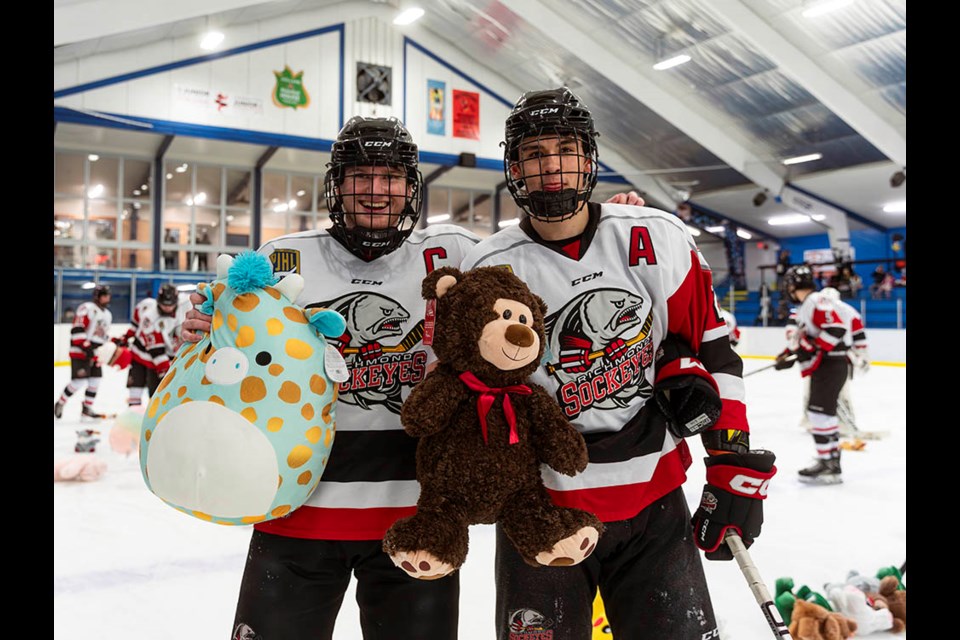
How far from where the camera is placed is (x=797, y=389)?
9.02 metres

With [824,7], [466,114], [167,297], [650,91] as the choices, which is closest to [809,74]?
[824,7]

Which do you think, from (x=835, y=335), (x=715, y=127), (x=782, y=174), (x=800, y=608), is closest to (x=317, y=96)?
(x=715, y=127)

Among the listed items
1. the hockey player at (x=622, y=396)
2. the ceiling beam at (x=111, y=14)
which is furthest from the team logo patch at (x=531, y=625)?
the ceiling beam at (x=111, y=14)

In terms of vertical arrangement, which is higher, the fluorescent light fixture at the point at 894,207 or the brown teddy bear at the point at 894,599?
the fluorescent light fixture at the point at 894,207

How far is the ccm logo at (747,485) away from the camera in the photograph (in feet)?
4.13

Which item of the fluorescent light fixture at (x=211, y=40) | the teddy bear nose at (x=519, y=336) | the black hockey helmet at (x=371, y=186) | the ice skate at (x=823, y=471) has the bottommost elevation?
the ice skate at (x=823, y=471)

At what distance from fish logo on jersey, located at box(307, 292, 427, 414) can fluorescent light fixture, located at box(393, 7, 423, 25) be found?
1230cm

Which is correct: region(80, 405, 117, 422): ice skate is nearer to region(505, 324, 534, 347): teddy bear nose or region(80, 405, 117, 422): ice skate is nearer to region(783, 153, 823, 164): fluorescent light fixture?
region(505, 324, 534, 347): teddy bear nose

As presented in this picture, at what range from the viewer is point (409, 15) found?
41.9 feet

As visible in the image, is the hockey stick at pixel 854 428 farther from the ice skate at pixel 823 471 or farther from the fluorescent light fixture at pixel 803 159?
the fluorescent light fixture at pixel 803 159

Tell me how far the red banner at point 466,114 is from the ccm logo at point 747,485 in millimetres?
14054

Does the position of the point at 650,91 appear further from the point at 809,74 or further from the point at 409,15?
the point at 409,15
